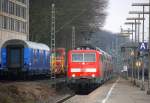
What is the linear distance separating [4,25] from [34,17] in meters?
6.46

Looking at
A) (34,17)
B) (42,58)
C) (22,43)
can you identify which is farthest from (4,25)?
→ (22,43)

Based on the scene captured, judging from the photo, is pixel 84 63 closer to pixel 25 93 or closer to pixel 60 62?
pixel 25 93

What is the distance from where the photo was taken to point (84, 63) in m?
43.8

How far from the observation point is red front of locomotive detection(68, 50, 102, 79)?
1709 inches

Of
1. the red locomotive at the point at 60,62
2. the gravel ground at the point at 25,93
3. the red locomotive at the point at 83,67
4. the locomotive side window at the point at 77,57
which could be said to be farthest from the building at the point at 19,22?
the gravel ground at the point at 25,93

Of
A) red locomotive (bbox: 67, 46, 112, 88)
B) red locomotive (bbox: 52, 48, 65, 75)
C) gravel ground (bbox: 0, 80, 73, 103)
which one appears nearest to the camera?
gravel ground (bbox: 0, 80, 73, 103)

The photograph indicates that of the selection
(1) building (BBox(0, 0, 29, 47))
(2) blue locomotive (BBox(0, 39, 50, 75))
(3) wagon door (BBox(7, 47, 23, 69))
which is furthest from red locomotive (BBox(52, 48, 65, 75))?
(1) building (BBox(0, 0, 29, 47))

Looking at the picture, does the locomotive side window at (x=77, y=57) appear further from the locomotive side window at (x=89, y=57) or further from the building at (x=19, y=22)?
the building at (x=19, y=22)

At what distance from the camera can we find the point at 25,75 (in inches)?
1957

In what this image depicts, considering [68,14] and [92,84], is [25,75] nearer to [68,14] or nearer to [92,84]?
[92,84]

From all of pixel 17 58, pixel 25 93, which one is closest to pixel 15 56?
pixel 17 58

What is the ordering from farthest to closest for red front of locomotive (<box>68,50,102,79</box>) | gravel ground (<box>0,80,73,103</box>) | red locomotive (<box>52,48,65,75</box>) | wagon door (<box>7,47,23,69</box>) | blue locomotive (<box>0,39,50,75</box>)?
red locomotive (<box>52,48,65,75</box>)
wagon door (<box>7,47,23,69</box>)
blue locomotive (<box>0,39,50,75</box>)
red front of locomotive (<box>68,50,102,79</box>)
gravel ground (<box>0,80,73,103</box>)

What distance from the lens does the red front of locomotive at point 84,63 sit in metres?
43.4

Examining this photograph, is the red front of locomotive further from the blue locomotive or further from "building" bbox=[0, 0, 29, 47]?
"building" bbox=[0, 0, 29, 47]
